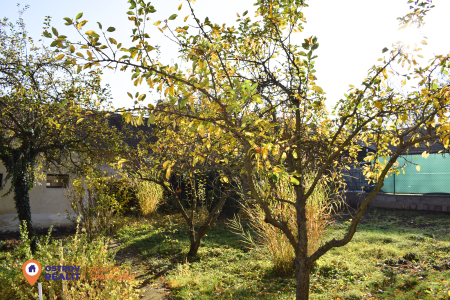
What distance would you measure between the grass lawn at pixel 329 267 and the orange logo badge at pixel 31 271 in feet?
5.61

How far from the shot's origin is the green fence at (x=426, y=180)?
10555mm

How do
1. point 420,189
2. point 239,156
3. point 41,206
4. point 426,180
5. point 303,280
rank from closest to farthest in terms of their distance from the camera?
point 303,280 < point 239,156 < point 41,206 < point 426,180 < point 420,189

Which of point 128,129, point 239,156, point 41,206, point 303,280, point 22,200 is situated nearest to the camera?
point 303,280

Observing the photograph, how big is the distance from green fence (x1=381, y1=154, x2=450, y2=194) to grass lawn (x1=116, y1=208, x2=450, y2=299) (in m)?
3.31

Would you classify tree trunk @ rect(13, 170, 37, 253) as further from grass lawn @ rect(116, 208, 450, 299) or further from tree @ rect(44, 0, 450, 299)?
tree @ rect(44, 0, 450, 299)

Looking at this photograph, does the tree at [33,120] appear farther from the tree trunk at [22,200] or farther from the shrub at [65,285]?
the shrub at [65,285]

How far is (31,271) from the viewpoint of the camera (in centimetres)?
307

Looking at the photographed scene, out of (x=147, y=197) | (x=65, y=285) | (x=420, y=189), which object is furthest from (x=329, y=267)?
(x=420, y=189)

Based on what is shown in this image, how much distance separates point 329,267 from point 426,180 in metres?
8.00

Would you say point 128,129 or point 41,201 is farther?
point 41,201

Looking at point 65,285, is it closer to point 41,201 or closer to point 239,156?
point 239,156

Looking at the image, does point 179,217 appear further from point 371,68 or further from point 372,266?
point 371,68

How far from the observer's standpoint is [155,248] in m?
6.51

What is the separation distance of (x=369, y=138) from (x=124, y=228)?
685 centimetres
